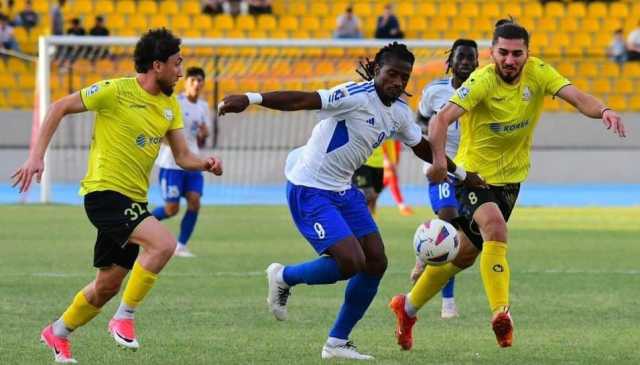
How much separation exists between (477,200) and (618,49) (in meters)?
22.9

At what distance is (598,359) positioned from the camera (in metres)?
8.56

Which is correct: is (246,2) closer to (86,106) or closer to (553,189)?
(553,189)

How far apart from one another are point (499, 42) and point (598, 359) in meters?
2.16

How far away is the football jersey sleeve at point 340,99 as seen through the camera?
8.31 metres

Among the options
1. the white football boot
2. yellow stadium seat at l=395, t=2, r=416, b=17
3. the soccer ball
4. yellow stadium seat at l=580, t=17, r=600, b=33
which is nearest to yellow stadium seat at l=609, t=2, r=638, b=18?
yellow stadium seat at l=580, t=17, r=600, b=33

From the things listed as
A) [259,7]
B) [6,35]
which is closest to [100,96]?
[6,35]

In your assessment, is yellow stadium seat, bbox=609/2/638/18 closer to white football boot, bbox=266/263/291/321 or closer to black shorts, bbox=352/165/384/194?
black shorts, bbox=352/165/384/194

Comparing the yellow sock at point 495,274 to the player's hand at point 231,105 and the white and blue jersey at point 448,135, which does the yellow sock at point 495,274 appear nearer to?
the white and blue jersey at point 448,135

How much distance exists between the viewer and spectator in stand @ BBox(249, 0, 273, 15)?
31859 millimetres

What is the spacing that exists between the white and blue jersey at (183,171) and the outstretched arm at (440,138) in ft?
23.2

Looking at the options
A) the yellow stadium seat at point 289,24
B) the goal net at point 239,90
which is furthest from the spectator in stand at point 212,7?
the goal net at point 239,90

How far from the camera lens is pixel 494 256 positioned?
907cm

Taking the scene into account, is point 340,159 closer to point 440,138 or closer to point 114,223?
point 440,138

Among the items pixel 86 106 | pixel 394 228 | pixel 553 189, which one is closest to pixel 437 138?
pixel 86 106
